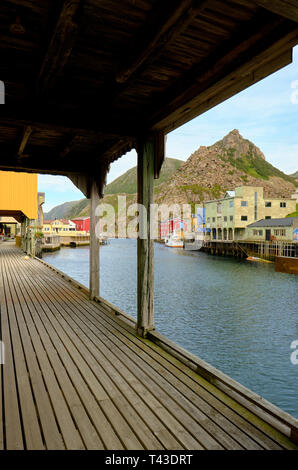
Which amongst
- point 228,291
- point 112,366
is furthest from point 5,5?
point 228,291

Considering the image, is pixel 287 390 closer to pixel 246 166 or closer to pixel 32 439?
pixel 32 439

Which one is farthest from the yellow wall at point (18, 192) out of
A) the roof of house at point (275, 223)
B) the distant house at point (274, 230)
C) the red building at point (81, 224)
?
the red building at point (81, 224)

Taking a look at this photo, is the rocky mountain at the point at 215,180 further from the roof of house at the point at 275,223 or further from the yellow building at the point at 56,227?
the roof of house at the point at 275,223

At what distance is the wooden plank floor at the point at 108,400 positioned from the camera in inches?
103

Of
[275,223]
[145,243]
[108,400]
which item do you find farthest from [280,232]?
[108,400]

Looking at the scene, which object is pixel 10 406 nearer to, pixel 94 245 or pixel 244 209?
pixel 94 245

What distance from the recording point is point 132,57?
10.5 ft

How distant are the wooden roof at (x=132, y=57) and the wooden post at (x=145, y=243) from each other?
373 mm

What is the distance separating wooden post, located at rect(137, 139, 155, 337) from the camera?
5320mm

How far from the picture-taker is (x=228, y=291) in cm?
2361

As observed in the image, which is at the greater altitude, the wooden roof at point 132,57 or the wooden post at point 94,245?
the wooden roof at point 132,57

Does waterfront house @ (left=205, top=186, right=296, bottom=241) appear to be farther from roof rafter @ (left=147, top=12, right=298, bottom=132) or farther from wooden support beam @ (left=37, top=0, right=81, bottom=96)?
wooden support beam @ (left=37, top=0, right=81, bottom=96)

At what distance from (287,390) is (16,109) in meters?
9.67

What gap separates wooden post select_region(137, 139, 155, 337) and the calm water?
5.24 metres
